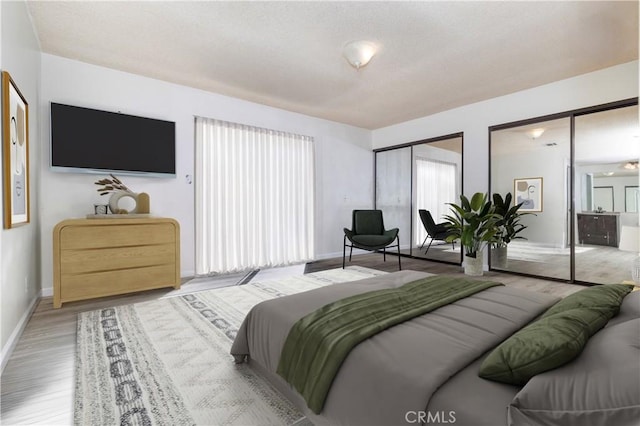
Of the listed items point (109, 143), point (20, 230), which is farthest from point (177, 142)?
point (20, 230)

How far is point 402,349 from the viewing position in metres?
1.13

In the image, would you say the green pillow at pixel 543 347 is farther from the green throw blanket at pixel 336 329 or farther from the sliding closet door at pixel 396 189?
the sliding closet door at pixel 396 189

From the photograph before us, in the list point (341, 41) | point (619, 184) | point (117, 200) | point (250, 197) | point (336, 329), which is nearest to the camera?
point (336, 329)

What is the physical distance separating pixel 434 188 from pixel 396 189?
Answer: 0.80 meters

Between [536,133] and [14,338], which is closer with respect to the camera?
[14,338]

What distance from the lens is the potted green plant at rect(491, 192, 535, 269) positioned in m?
4.31

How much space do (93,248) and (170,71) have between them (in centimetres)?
220

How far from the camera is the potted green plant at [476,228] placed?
13.9ft

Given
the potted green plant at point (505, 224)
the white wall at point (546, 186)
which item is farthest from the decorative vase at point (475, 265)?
the white wall at point (546, 186)

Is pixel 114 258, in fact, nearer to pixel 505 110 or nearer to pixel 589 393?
pixel 589 393

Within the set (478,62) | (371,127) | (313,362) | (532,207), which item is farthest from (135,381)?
(371,127)
